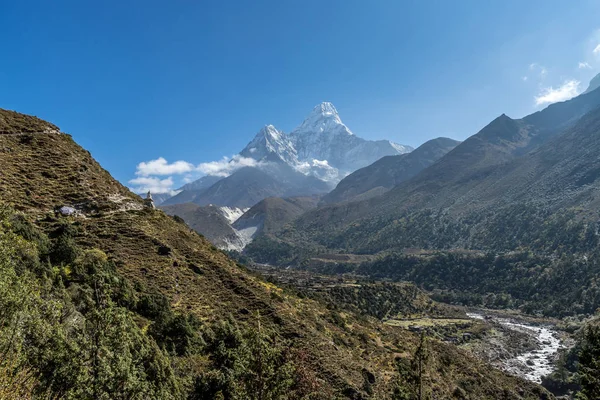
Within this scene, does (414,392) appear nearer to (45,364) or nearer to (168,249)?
(45,364)

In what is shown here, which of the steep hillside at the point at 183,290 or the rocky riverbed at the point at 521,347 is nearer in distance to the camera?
Result: the steep hillside at the point at 183,290

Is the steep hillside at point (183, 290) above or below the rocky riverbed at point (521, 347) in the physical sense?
above

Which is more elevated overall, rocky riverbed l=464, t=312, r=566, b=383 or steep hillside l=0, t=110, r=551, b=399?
steep hillside l=0, t=110, r=551, b=399

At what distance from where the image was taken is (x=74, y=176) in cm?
5706

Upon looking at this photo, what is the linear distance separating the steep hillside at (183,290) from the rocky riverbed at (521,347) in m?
33.0

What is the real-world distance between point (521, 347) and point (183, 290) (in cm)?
11567

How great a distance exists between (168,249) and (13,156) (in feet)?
98.5

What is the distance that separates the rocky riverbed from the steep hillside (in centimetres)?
3296

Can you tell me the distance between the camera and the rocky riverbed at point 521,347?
3654 inches

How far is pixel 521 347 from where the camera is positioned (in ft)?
363

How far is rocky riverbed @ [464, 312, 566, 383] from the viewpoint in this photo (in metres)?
92.8

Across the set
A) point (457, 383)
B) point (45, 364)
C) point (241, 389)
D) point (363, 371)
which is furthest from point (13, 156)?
point (457, 383)

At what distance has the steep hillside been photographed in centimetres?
3519

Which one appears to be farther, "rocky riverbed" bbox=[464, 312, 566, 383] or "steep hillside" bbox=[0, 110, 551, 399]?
"rocky riverbed" bbox=[464, 312, 566, 383]
